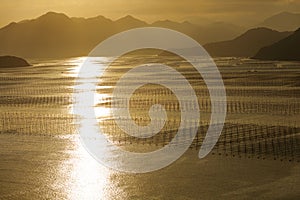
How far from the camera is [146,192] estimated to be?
16.9m

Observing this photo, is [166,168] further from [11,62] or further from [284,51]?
[11,62]

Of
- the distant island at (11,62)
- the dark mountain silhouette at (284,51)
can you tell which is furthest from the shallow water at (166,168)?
the distant island at (11,62)

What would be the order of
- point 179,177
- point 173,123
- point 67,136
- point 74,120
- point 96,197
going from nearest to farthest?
point 96,197 < point 179,177 < point 67,136 < point 173,123 < point 74,120

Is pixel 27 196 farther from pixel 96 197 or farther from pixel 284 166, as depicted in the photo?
pixel 284 166

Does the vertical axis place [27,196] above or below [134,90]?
below

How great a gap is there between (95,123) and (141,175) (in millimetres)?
12073

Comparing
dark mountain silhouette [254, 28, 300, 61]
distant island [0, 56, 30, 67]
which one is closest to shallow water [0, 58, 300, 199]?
dark mountain silhouette [254, 28, 300, 61]

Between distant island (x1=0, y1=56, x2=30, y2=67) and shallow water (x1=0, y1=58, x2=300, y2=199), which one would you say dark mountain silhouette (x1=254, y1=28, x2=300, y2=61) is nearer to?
distant island (x1=0, y1=56, x2=30, y2=67)

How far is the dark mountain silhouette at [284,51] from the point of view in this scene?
12325 centimetres

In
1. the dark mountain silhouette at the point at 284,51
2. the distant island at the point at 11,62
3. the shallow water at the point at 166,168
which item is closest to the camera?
the shallow water at the point at 166,168

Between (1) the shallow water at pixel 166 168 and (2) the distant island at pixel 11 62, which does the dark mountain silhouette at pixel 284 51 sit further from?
(1) the shallow water at pixel 166 168

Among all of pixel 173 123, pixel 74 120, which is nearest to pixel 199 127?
pixel 173 123

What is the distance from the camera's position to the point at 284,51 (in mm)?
128375

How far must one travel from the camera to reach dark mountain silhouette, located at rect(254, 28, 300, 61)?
123m
